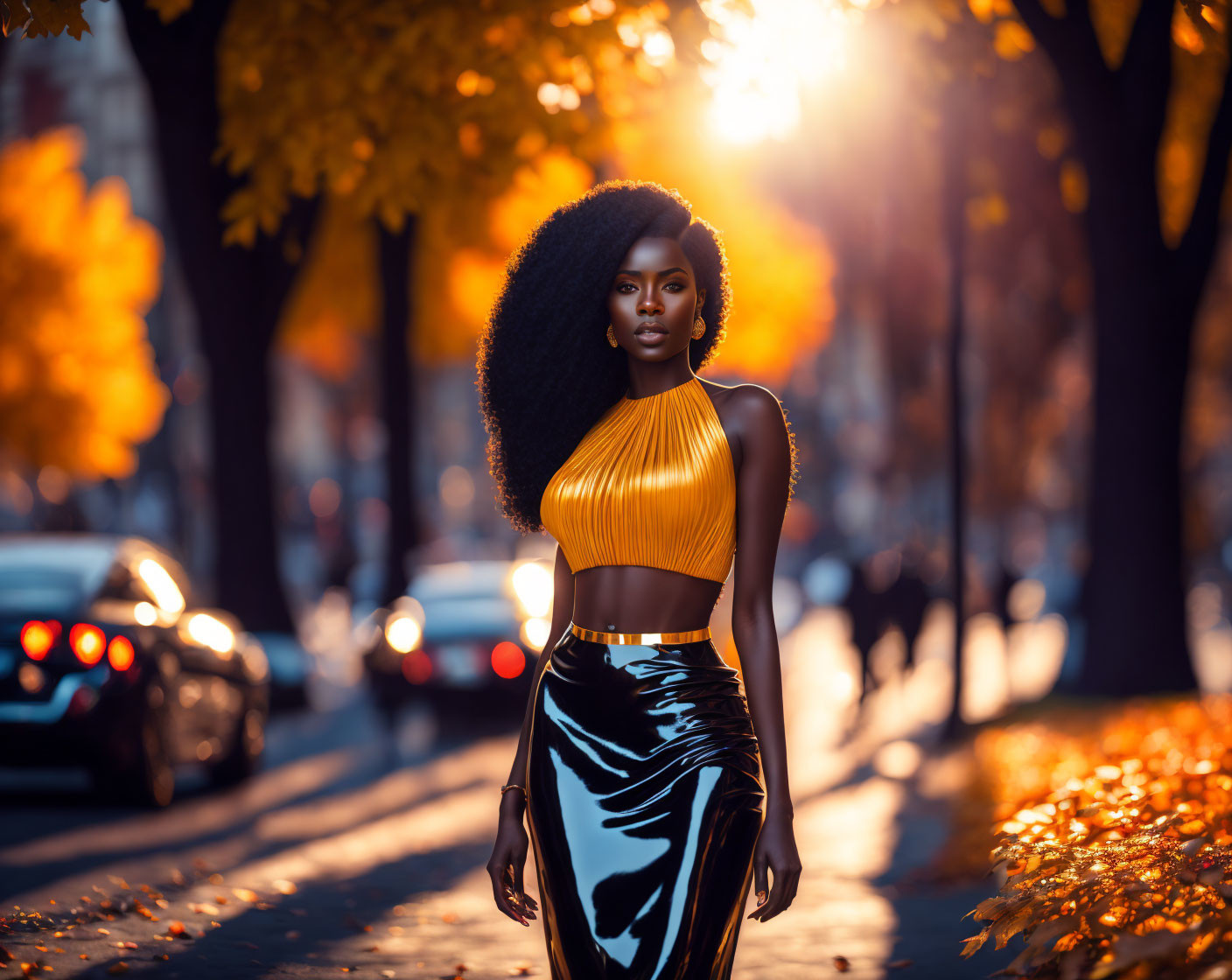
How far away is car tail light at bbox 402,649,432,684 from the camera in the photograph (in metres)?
16.9

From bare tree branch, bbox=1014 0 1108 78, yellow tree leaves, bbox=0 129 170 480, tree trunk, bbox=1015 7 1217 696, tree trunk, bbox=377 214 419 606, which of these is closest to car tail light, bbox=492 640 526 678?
tree trunk, bbox=1015 7 1217 696

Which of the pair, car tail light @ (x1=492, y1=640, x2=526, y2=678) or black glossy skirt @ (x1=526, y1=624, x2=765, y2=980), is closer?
black glossy skirt @ (x1=526, y1=624, x2=765, y2=980)

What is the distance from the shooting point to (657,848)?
13.0 feet

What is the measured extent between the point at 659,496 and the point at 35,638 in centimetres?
744

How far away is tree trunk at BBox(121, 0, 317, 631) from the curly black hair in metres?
11.8

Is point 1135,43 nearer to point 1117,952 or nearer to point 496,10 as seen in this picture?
point 496,10

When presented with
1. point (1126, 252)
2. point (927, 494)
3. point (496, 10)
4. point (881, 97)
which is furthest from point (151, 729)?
point (927, 494)

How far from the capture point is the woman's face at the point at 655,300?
434 cm

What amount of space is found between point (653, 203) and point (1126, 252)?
422 inches

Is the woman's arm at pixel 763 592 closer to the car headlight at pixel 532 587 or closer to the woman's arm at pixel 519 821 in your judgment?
the woman's arm at pixel 519 821

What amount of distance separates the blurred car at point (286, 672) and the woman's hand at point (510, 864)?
14.8 meters

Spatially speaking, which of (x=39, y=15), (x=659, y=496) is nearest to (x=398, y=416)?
(x=39, y=15)

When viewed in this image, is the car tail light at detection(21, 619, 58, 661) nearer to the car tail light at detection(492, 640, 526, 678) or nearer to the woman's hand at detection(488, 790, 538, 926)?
the car tail light at detection(492, 640, 526, 678)

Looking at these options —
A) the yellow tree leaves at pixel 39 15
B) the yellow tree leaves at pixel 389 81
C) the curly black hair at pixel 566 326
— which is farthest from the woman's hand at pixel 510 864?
the yellow tree leaves at pixel 389 81
